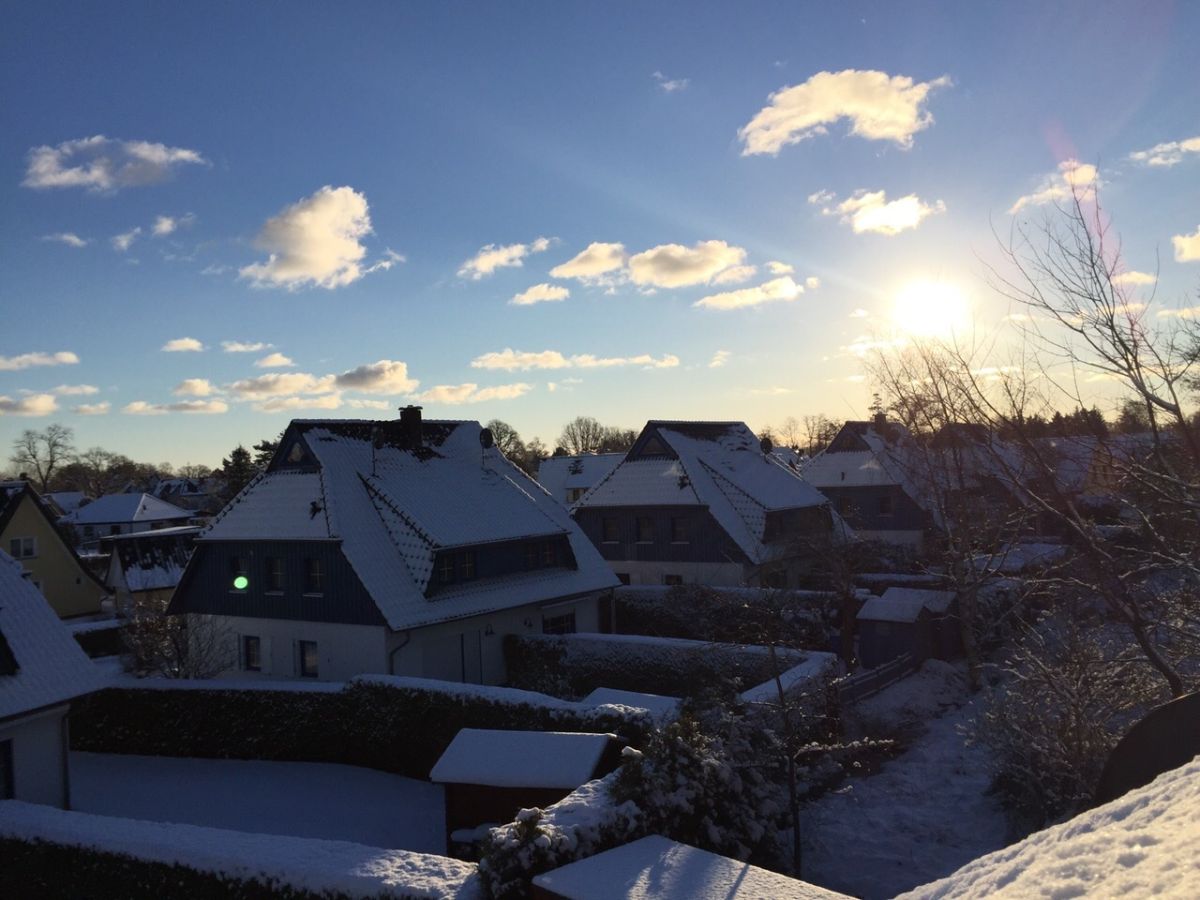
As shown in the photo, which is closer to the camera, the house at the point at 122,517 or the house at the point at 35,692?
the house at the point at 35,692

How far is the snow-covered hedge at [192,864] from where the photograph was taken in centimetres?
977

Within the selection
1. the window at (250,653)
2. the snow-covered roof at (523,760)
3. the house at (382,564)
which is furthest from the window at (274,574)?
the snow-covered roof at (523,760)

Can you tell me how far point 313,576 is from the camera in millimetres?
24141

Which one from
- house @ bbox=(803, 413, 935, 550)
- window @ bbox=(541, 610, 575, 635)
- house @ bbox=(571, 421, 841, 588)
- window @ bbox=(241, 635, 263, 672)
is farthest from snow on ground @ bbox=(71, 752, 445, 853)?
house @ bbox=(803, 413, 935, 550)

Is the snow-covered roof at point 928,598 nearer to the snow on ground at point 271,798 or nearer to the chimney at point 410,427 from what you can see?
the snow on ground at point 271,798

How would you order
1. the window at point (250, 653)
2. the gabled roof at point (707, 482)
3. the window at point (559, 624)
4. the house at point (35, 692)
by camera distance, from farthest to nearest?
1. the gabled roof at point (707, 482)
2. the window at point (559, 624)
3. the window at point (250, 653)
4. the house at point (35, 692)

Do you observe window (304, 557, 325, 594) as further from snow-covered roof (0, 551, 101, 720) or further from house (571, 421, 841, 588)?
house (571, 421, 841, 588)

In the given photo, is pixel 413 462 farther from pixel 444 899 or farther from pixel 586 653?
pixel 444 899

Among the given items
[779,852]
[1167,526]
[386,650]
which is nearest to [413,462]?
[386,650]

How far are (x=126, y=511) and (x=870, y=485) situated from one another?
216ft

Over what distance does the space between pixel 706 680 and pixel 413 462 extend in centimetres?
1282

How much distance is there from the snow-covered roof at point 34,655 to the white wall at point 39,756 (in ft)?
1.33

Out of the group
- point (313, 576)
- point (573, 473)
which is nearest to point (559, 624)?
point (313, 576)

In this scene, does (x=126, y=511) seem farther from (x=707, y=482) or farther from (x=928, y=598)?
(x=928, y=598)
